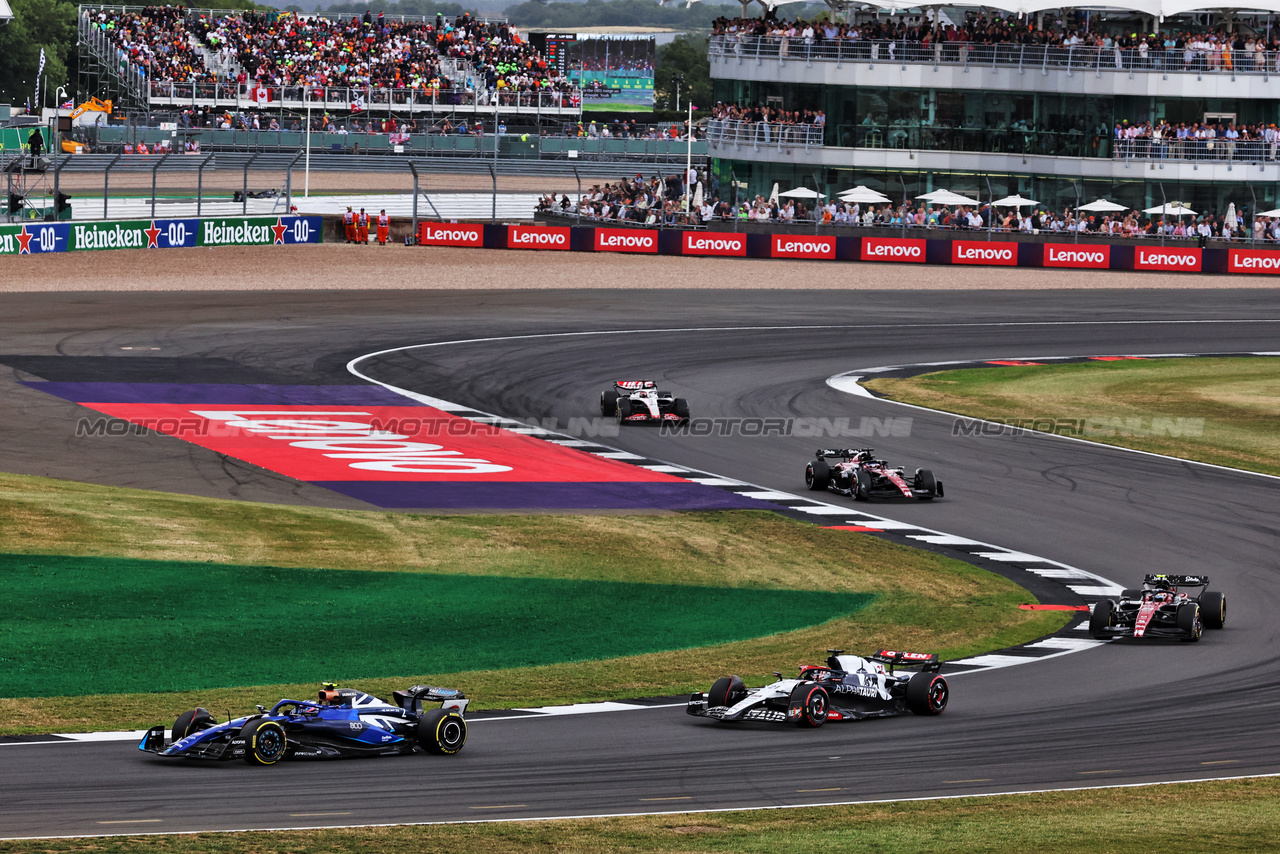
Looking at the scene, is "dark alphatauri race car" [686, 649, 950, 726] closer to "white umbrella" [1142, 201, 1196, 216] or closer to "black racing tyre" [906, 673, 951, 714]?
"black racing tyre" [906, 673, 951, 714]

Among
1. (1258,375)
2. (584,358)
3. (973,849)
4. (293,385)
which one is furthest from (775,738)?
(1258,375)

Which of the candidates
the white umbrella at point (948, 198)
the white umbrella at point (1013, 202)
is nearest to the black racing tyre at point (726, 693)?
the white umbrella at point (1013, 202)

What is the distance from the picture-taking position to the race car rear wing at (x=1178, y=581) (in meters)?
19.2

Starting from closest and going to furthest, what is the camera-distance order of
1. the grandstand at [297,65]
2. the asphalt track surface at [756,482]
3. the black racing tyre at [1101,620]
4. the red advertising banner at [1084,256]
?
the asphalt track surface at [756,482] < the black racing tyre at [1101,620] < the red advertising banner at [1084,256] < the grandstand at [297,65]

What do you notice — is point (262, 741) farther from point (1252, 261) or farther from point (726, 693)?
point (1252, 261)

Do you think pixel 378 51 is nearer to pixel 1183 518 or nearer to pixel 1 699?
pixel 1183 518

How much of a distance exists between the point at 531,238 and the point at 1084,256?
2045 centimetres

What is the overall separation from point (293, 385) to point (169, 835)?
2585 cm

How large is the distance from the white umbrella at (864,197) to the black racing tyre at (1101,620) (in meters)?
51.0

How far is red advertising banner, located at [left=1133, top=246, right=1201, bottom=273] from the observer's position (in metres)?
62.9

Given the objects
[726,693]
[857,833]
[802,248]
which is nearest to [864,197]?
[802,248]

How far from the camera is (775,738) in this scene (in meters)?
14.6
